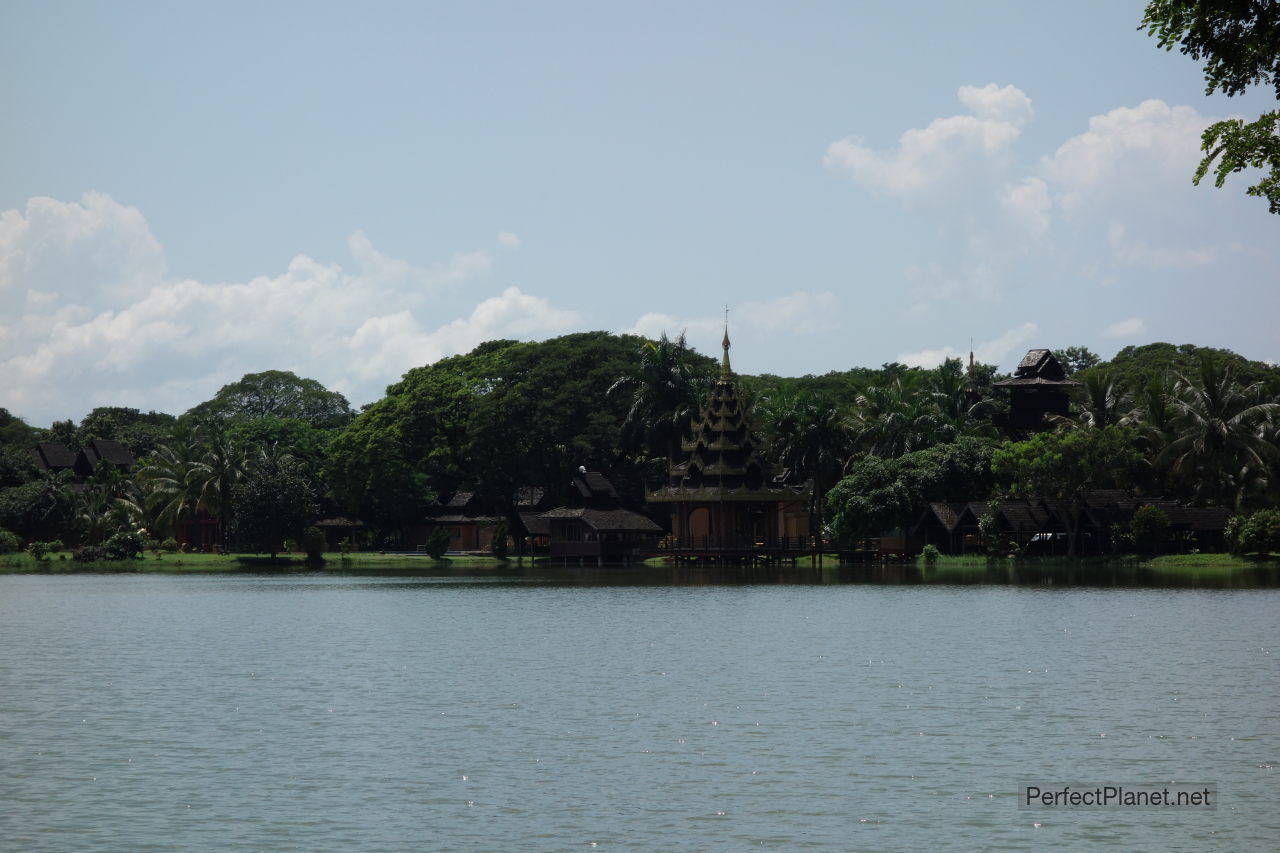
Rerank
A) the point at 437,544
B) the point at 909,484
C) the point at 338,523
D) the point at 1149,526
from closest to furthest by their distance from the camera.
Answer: the point at 1149,526
the point at 909,484
the point at 437,544
the point at 338,523

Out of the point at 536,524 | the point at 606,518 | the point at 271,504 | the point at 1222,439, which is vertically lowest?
the point at 536,524

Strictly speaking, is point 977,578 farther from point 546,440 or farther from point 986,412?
point 546,440

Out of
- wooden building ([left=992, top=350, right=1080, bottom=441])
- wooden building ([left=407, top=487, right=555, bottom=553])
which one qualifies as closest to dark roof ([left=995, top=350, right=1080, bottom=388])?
wooden building ([left=992, top=350, right=1080, bottom=441])

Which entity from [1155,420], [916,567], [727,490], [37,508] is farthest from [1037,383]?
[37,508]

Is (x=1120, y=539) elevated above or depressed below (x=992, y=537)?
below

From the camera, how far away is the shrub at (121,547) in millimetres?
91125

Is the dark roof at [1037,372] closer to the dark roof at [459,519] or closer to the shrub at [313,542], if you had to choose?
the dark roof at [459,519]

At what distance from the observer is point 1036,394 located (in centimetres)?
9244

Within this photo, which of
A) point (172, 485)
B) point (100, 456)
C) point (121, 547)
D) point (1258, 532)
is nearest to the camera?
point (1258, 532)

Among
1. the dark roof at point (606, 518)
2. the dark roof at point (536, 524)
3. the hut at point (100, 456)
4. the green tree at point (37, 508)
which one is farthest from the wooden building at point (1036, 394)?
the hut at point (100, 456)

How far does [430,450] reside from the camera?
101 meters

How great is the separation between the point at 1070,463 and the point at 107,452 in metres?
85.7

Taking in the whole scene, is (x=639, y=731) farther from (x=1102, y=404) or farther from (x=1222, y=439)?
(x=1102, y=404)

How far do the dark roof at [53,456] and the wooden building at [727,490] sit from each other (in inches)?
2316
